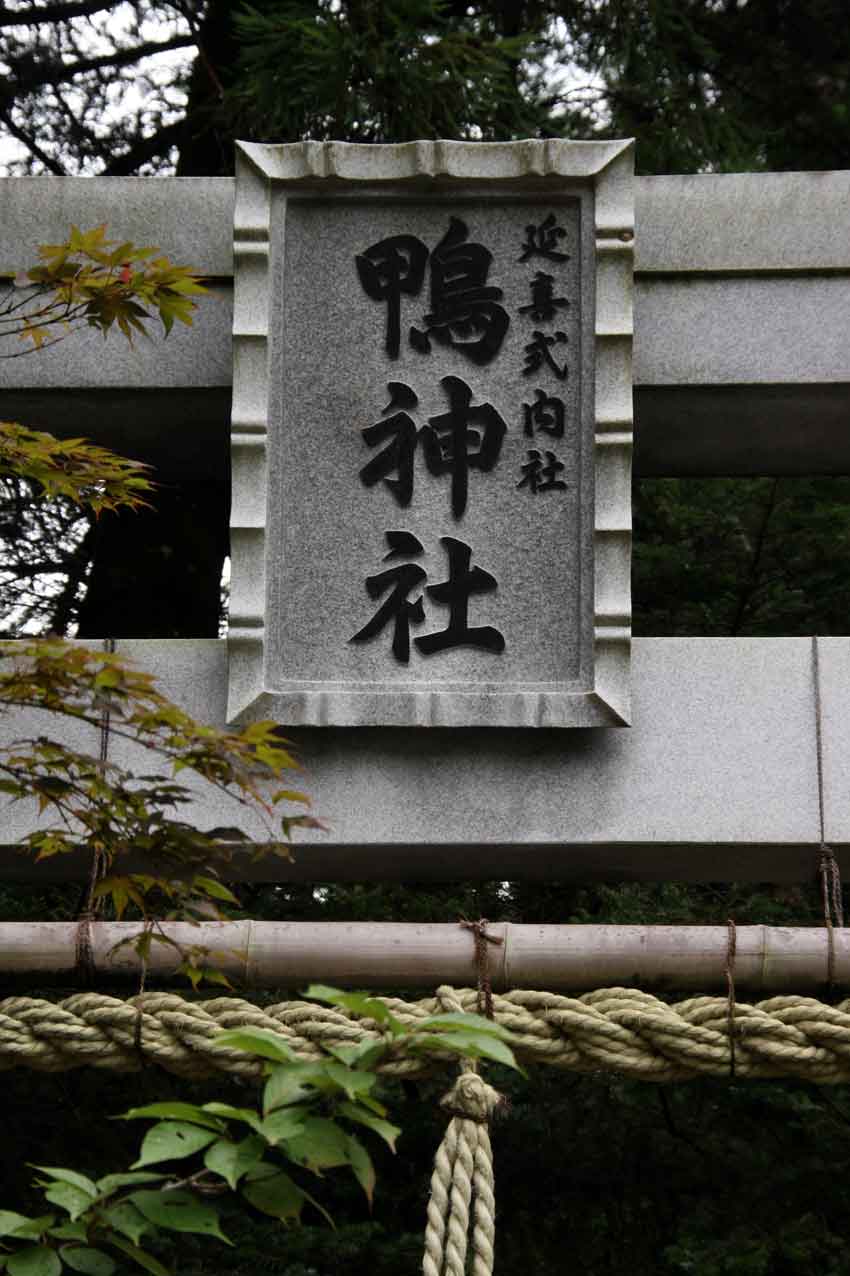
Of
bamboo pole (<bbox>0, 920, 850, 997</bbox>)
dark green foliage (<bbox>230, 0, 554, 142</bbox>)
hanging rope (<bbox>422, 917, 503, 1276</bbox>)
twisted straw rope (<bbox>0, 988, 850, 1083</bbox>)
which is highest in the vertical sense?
dark green foliage (<bbox>230, 0, 554, 142</bbox>)

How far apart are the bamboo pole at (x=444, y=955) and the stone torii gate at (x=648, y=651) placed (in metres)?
0.73

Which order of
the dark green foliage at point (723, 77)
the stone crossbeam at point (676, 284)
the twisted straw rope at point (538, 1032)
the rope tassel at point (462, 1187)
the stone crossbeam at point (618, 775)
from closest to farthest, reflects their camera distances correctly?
the rope tassel at point (462, 1187) < the twisted straw rope at point (538, 1032) < the stone crossbeam at point (618, 775) < the stone crossbeam at point (676, 284) < the dark green foliage at point (723, 77)

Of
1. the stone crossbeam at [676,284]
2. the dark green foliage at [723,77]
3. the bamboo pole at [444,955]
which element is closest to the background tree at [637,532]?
the dark green foliage at [723,77]

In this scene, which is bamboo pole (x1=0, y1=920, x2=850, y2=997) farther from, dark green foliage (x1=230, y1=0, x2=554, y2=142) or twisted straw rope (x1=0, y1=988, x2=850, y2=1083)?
dark green foliage (x1=230, y1=0, x2=554, y2=142)

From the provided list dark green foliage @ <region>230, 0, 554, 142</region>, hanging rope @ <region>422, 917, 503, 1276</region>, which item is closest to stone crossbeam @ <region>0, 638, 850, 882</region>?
hanging rope @ <region>422, 917, 503, 1276</region>

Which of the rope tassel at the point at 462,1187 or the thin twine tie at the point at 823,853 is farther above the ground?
the thin twine tie at the point at 823,853

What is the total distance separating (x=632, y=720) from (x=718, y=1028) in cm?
111

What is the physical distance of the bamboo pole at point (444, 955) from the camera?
13.3ft

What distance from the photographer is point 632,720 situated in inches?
191

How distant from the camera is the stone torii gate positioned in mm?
4809

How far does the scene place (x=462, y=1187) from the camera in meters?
3.53

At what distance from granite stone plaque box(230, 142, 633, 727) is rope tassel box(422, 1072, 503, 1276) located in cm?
133

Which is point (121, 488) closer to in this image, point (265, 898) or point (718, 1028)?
point (718, 1028)

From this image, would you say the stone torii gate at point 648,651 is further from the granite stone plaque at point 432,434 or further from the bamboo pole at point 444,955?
the bamboo pole at point 444,955
